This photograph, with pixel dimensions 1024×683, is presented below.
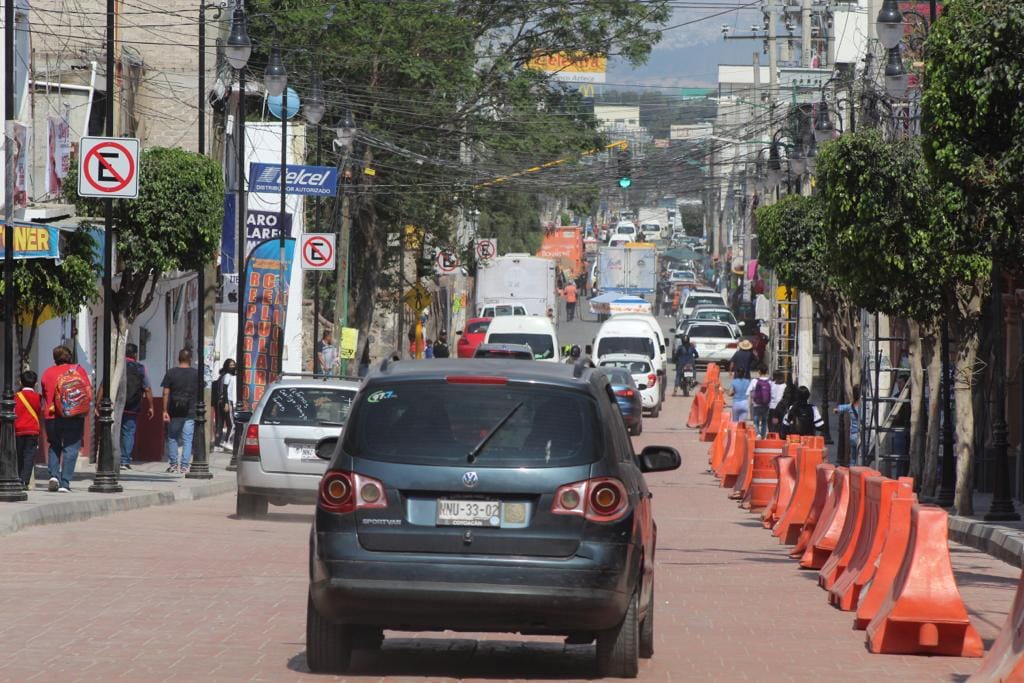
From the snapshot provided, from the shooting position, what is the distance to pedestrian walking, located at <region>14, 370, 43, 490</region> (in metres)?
20.7

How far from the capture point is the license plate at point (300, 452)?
20.2 metres

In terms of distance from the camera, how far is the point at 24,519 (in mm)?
17797

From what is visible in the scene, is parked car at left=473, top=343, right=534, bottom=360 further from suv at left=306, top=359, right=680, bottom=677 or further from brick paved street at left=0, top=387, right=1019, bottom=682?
suv at left=306, top=359, right=680, bottom=677

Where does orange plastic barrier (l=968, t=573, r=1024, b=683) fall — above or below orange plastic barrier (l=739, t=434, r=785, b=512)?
above

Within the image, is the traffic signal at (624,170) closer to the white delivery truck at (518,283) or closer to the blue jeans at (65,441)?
the white delivery truck at (518,283)

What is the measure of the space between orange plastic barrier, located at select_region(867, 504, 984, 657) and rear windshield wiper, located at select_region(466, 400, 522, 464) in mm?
2780

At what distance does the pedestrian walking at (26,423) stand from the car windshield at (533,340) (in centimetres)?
2884

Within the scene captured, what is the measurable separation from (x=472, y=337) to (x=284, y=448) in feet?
119

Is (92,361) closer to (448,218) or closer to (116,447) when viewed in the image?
(116,447)

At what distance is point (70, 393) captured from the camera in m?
20.7

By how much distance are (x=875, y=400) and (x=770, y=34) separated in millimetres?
32301

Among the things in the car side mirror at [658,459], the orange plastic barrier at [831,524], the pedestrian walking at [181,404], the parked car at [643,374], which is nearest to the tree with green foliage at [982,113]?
the orange plastic barrier at [831,524]

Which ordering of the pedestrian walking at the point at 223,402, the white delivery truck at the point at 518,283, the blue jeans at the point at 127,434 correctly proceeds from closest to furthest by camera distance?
the blue jeans at the point at 127,434 < the pedestrian walking at the point at 223,402 < the white delivery truck at the point at 518,283

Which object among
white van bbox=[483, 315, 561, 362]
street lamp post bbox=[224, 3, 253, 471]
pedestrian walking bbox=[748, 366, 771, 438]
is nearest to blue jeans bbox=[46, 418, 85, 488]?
street lamp post bbox=[224, 3, 253, 471]
